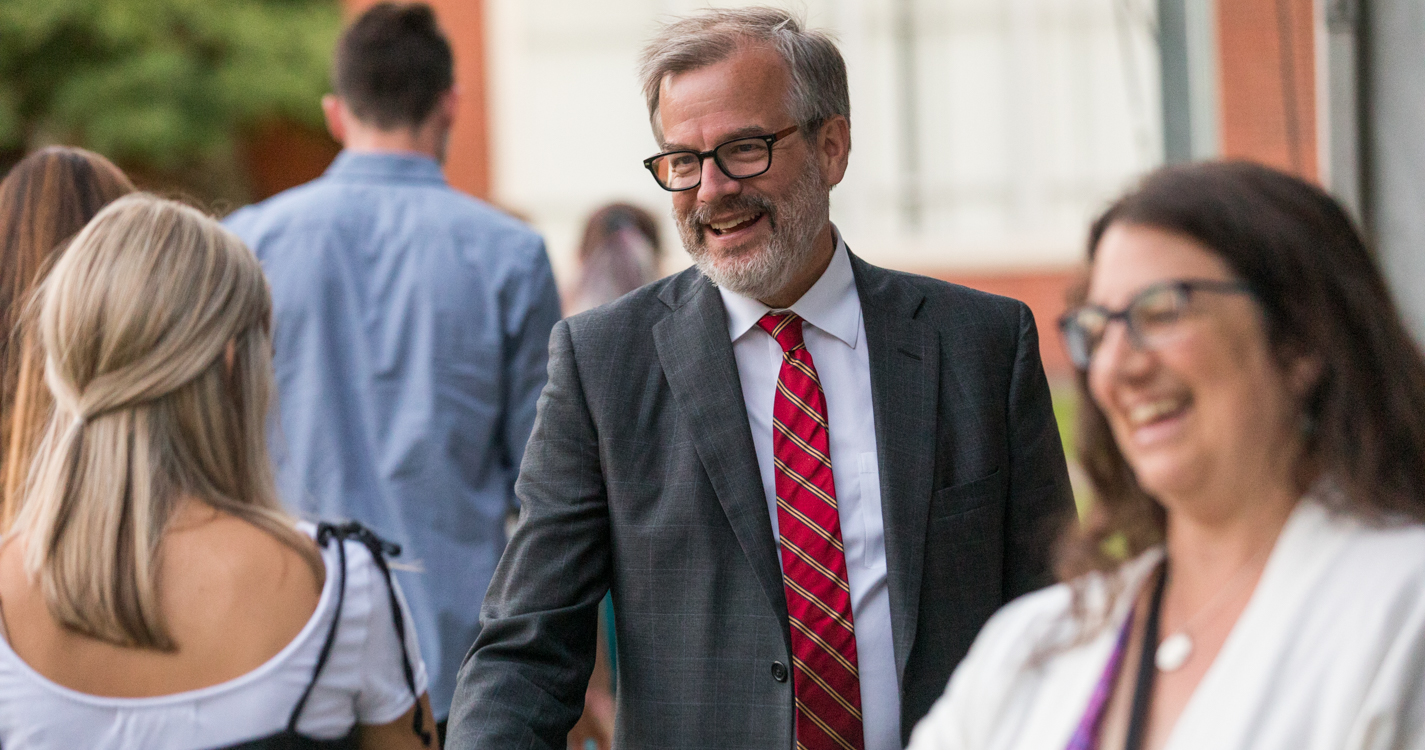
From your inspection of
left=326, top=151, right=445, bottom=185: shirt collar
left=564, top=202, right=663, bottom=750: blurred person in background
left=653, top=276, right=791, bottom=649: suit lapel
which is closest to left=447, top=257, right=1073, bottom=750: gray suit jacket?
left=653, top=276, right=791, bottom=649: suit lapel

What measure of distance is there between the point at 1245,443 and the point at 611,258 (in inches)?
164

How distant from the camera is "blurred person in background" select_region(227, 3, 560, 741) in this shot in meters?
3.78

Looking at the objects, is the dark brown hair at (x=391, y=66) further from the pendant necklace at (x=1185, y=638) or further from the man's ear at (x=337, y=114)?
the pendant necklace at (x=1185, y=638)

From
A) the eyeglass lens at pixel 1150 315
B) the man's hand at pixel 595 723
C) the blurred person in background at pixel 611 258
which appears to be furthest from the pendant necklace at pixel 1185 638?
the blurred person in background at pixel 611 258

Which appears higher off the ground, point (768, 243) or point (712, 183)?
point (712, 183)

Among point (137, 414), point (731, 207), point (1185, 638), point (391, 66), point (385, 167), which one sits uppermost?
point (391, 66)

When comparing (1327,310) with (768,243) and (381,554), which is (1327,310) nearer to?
(768,243)

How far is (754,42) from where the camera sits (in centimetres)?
265

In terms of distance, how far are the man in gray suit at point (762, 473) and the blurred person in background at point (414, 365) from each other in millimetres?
1213

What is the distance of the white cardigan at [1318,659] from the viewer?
1.54 m

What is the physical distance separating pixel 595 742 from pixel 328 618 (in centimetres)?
197

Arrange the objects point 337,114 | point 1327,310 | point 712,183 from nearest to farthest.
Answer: point 1327,310 < point 712,183 < point 337,114

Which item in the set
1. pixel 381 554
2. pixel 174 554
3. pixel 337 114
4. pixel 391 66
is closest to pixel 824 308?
pixel 381 554

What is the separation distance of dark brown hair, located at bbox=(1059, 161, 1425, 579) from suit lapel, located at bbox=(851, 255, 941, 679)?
806mm
